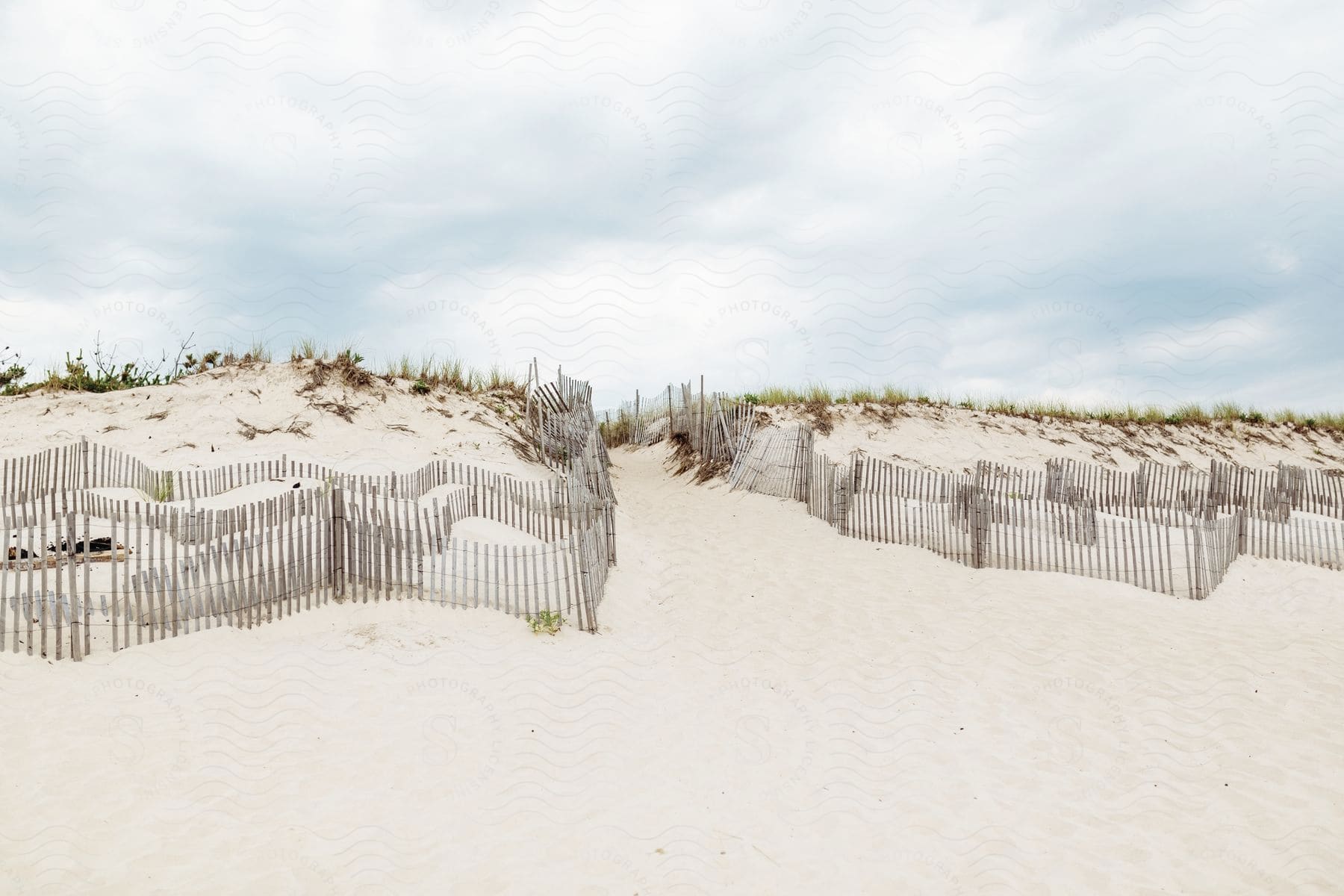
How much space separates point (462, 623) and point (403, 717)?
152cm

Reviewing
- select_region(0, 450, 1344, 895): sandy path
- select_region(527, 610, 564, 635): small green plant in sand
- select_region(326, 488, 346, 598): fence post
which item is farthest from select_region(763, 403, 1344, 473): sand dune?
select_region(326, 488, 346, 598): fence post

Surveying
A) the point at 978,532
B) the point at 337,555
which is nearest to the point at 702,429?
the point at 978,532

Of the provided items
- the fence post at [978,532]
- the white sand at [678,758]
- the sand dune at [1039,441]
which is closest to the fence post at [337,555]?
the white sand at [678,758]

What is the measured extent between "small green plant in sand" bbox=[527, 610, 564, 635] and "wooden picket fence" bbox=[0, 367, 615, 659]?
0.40ft

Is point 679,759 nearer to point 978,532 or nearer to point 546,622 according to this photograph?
point 546,622

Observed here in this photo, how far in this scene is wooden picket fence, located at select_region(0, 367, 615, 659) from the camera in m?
5.58

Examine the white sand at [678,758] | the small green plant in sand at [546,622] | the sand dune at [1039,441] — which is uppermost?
the sand dune at [1039,441]

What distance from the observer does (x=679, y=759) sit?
5164mm

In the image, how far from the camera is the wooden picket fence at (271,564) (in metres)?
5.58

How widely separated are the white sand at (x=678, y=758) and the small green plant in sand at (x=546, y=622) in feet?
0.44

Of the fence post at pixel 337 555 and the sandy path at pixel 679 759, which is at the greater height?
the fence post at pixel 337 555

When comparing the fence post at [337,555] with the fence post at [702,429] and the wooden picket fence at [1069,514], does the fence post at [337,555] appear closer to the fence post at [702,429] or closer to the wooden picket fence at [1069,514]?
the wooden picket fence at [1069,514]

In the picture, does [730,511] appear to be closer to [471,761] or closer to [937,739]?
[937,739]

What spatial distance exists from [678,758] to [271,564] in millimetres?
3770
